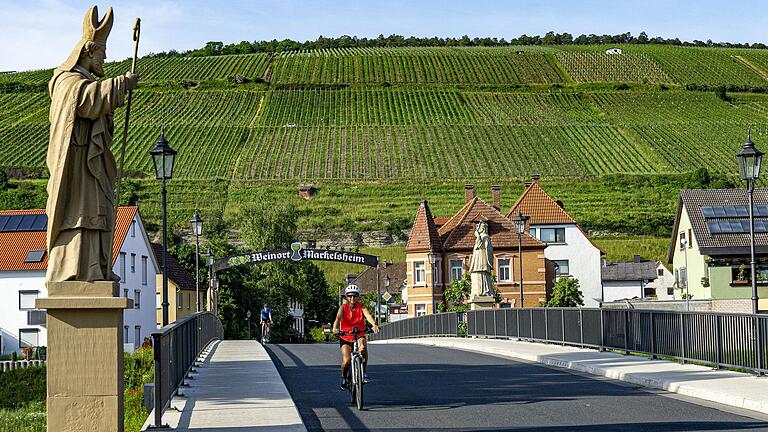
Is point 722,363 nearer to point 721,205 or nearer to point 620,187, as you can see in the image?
point 721,205

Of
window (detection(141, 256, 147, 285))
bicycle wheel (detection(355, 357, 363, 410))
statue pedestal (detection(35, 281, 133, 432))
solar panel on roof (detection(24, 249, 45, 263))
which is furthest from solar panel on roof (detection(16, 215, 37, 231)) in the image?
statue pedestal (detection(35, 281, 133, 432))

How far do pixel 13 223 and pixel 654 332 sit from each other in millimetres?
50400

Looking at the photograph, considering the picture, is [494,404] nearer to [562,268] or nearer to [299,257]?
[299,257]

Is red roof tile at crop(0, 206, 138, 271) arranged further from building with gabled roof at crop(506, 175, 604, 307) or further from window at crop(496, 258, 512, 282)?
building with gabled roof at crop(506, 175, 604, 307)

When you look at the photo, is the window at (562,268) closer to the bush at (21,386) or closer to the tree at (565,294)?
the tree at (565,294)

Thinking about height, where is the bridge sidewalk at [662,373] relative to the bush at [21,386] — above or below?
above

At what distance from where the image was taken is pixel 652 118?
412ft

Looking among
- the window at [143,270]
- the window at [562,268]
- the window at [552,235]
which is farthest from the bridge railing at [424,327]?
the window at [562,268]

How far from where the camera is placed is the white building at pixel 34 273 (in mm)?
60031

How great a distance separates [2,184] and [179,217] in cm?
1677

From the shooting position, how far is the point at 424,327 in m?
47.7

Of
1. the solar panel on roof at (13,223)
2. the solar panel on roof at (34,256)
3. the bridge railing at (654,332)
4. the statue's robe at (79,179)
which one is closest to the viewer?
the statue's robe at (79,179)

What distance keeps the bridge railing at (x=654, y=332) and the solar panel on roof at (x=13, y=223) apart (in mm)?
37601

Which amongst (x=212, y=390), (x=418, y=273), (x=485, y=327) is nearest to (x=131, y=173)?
(x=418, y=273)
